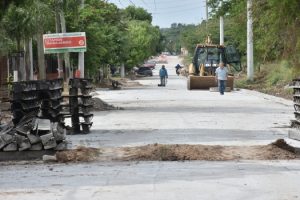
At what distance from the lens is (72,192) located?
31.1 feet

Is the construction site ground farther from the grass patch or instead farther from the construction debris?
the grass patch

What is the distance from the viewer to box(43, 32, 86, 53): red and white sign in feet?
105

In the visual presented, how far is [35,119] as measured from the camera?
14.0 meters

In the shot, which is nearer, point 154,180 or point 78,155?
point 154,180

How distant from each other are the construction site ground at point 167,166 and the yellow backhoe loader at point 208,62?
23.2 metres

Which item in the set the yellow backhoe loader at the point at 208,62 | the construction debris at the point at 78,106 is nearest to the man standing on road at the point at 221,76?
the yellow backhoe loader at the point at 208,62

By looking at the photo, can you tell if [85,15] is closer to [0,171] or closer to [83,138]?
[83,138]

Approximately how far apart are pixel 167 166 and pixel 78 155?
205cm

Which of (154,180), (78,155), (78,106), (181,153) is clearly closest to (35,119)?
(78,155)

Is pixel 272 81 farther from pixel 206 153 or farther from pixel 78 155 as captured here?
pixel 78 155

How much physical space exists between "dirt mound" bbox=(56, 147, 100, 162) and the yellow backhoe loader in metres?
29.9

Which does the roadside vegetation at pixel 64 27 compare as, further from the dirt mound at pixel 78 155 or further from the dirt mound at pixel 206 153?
the dirt mound at pixel 206 153

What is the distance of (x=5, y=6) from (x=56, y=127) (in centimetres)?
266

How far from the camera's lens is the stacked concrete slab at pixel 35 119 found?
13100 mm
